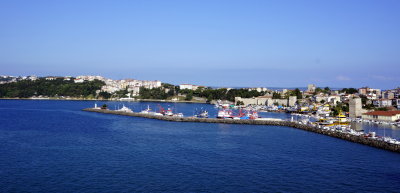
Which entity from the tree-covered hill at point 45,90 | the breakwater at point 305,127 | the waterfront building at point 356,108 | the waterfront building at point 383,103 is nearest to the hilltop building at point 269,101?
the waterfront building at point 383,103

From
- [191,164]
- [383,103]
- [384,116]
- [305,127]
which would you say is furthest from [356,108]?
[191,164]

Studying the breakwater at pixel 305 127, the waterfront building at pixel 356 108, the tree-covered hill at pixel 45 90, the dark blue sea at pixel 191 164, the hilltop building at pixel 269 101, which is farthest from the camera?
the tree-covered hill at pixel 45 90

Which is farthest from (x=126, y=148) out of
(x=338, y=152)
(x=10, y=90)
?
(x=10, y=90)

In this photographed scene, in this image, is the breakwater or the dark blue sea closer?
the dark blue sea

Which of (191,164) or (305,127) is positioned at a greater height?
(305,127)

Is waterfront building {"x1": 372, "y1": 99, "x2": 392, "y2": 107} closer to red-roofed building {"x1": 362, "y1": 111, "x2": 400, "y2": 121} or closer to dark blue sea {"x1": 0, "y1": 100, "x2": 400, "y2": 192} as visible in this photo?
red-roofed building {"x1": 362, "y1": 111, "x2": 400, "y2": 121}

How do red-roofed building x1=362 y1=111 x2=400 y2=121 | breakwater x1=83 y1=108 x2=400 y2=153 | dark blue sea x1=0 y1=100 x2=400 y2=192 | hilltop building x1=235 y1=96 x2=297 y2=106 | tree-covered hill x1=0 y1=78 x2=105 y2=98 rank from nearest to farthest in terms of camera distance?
1. dark blue sea x1=0 y1=100 x2=400 y2=192
2. breakwater x1=83 y1=108 x2=400 y2=153
3. red-roofed building x1=362 y1=111 x2=400 y2=121
4. hilltop building x1=235 y1=96 x2=297 y2=106
5. tree-covered hill x1=0 y1=78 x2=105 y2=98

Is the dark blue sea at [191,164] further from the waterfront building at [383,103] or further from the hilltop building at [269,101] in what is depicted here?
the hilltop building at [269,101]

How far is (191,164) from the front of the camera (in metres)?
12.4

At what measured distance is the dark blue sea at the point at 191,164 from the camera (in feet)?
33.1

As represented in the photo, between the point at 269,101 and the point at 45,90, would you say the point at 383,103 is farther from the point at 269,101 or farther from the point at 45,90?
the point at 45,90

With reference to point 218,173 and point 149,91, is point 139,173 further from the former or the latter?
point 149,91

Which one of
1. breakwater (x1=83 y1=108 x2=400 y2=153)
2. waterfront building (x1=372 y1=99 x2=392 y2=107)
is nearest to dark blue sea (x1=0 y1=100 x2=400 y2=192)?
breakwater (x1=83 y1=108 x2=400 y2=153)

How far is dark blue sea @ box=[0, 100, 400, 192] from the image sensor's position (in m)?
10.1
